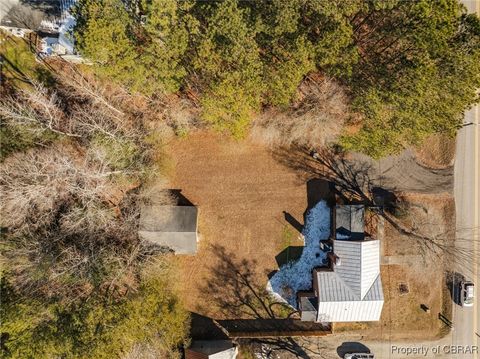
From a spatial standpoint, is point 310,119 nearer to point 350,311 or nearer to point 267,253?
point 267,253

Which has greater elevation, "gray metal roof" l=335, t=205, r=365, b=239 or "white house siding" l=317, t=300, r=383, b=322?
"gray metal roof" l=335, t=205, r=365, b=239

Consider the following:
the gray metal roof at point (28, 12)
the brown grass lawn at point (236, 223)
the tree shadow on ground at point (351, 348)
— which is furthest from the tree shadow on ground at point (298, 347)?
the gray metal roof at point (28, 12)

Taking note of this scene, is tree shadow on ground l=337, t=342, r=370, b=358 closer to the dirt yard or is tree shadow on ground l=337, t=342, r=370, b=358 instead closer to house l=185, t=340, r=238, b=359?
the dirt yard

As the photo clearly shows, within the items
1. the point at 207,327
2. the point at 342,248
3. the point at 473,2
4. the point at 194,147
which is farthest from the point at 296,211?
the point at 473,2

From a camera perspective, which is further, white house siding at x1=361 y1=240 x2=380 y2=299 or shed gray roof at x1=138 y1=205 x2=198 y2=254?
shed gray roof at x1=138 y1=205 x2=198 y2=254

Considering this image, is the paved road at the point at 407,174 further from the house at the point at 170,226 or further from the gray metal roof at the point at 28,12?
the gray metal roof at the point at 28,12

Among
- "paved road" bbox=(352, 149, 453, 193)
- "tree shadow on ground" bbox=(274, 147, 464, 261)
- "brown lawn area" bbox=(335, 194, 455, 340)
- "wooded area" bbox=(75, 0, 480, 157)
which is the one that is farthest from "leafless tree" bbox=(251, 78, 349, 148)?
"brown lawn area" bbox=(335, 194, 455, 340)
